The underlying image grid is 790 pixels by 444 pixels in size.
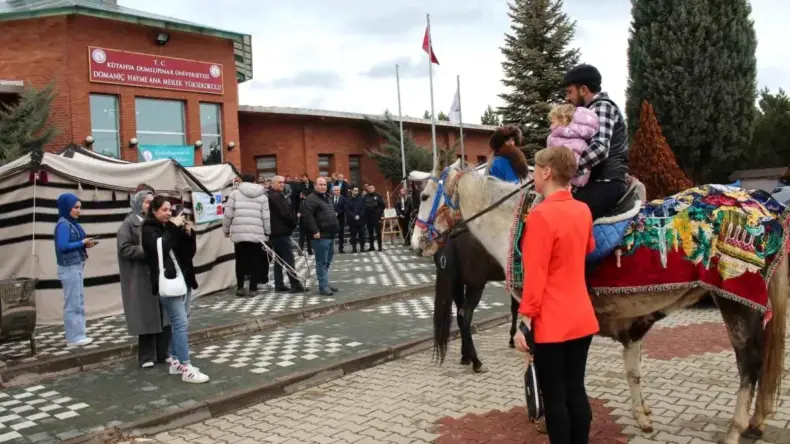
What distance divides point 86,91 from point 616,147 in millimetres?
17932

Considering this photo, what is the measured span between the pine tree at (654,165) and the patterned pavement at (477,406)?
5.20 meters

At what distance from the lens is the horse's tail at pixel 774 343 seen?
4.32m

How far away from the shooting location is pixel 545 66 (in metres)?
28.8

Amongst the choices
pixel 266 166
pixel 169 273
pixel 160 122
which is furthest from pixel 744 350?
pixel 266 166

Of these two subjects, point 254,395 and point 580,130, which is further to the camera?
point 254,395

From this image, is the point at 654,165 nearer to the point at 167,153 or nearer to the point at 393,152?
the point at 167,153

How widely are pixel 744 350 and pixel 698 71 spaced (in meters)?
21.2

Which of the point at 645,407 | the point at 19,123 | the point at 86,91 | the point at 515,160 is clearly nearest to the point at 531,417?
the point at 645,407

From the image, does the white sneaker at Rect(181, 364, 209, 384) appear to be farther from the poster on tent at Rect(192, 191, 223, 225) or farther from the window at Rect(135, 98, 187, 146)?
the window at Rect(135, 98, 187, 146)

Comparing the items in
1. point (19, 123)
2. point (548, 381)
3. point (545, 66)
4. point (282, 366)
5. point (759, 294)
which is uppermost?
point (545, 66)

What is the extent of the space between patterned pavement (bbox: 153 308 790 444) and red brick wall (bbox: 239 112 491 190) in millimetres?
19558

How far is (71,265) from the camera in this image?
305 inches

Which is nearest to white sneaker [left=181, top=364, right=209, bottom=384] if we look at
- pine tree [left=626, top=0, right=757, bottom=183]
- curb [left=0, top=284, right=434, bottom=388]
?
curb [left=0, top=284, right=434, bottom=388]

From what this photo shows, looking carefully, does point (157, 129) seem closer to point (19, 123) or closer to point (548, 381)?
point (19, 123)
